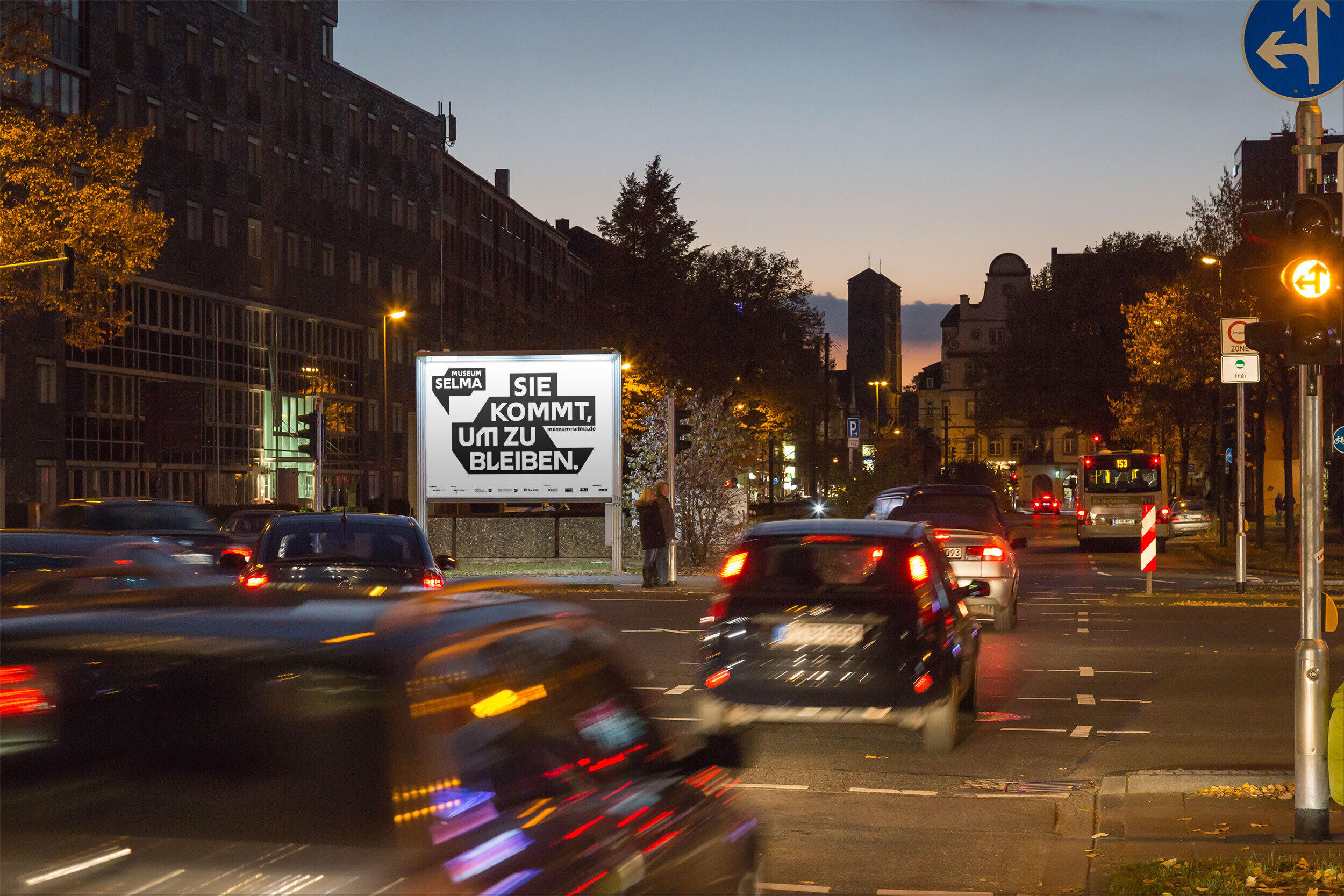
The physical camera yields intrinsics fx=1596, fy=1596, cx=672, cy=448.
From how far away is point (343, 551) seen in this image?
1397 centimetres

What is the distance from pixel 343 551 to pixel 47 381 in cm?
4230

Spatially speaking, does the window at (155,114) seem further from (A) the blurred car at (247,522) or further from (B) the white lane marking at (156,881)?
(B) the white lane marking at (156,881)

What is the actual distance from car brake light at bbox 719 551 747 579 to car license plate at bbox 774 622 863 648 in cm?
56

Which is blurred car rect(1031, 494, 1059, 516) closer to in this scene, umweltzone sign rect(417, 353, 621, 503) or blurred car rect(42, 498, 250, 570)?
umweltzone sign rect(417, 353, 621, 503)

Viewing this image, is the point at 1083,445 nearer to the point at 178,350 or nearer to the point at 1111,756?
the point at 178,350

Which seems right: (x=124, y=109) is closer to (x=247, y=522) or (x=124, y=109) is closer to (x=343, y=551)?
(x=247, y=522)

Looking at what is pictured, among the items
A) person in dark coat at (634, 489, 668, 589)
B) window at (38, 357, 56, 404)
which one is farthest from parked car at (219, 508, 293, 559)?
window at (38, 357, 56, 404)

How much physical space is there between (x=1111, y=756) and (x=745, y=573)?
274 cm

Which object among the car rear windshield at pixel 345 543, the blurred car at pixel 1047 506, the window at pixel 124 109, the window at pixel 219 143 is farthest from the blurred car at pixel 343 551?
the blurred car at pixel 1047 506

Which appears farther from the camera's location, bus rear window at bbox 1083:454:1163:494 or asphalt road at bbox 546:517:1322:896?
bus rear window at bbox 1083:454:1163:494

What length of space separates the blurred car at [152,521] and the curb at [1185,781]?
47.2 feet

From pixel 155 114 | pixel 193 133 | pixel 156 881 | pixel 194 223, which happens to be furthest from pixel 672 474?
pixel 193 133

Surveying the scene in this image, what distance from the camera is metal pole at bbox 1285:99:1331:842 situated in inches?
301

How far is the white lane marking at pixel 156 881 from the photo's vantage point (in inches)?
126
